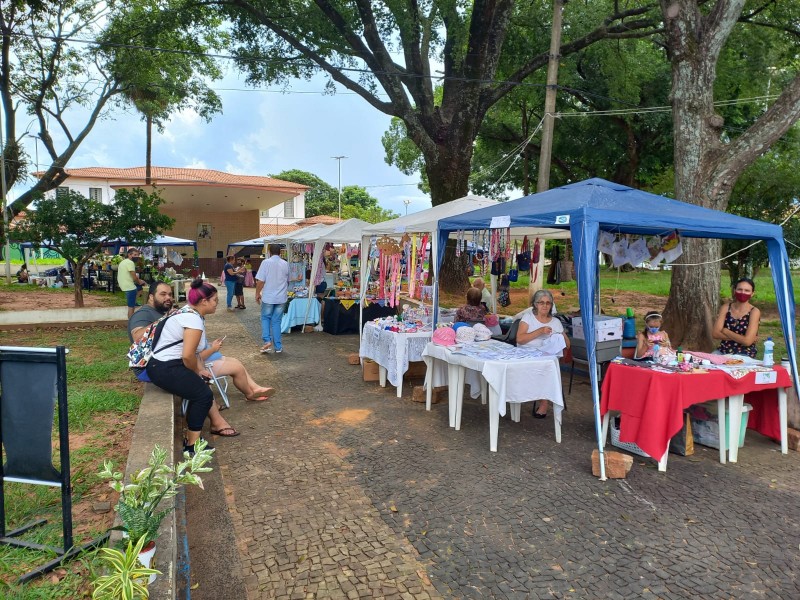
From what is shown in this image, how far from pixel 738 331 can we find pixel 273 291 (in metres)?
6.35

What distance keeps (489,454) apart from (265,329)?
5.44 metres

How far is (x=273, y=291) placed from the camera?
8.58m

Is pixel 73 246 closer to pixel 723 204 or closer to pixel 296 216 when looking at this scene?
pixel 723 204

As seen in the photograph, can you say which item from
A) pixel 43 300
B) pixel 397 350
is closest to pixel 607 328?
pixel 397 350

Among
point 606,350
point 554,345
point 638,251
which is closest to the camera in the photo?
point 554,345

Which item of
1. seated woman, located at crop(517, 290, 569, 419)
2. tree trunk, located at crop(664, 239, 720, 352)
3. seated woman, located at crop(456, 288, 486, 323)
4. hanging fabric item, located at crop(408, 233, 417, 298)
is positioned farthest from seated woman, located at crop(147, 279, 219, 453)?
tree trunk, located at crop(664, 239, 720, 352)

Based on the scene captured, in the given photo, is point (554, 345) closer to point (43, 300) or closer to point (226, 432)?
point (226, 432)

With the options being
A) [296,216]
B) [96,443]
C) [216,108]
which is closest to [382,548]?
[96,443]

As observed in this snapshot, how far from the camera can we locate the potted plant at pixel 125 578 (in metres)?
1.97

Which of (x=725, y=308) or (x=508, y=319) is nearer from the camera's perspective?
(x=725, y=308)

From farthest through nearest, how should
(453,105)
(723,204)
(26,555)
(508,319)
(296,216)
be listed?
(296,216) < (453,105) < (508,319) < (723,204) < (26,555)

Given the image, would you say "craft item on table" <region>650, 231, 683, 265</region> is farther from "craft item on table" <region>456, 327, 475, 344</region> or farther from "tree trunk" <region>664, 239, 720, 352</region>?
"craft item on table" <region>456, 327, 475, 344</region>

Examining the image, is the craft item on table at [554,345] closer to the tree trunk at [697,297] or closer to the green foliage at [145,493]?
the green foliage at [145,493]

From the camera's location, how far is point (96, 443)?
4.45 m
